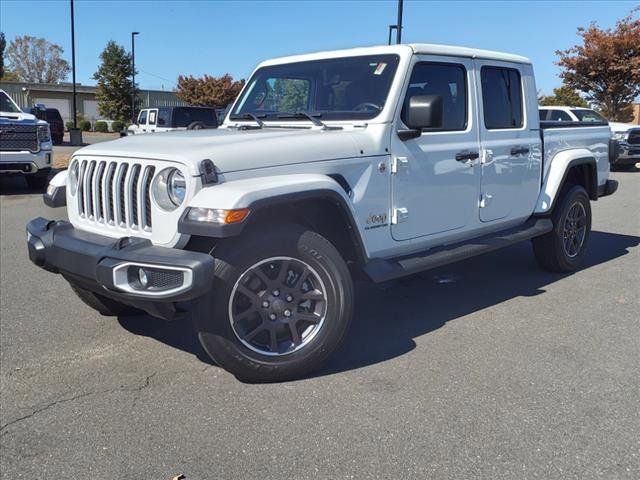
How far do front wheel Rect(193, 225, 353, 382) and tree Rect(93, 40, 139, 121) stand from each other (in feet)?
153

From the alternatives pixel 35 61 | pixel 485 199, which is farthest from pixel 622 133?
pixel 35 61

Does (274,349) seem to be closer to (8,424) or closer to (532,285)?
(8,424)

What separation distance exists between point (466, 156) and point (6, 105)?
37.1 feet

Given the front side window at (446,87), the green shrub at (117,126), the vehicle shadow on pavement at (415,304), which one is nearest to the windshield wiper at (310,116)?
the front side window at (446,87)

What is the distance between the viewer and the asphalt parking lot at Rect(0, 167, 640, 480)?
2.81m

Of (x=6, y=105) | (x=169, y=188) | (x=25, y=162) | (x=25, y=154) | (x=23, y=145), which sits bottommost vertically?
(x=25, y=162)

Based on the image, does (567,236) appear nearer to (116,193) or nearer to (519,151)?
(519,151)

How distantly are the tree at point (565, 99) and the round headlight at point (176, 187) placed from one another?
32208 mm

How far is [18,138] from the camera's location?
1176 centimetres

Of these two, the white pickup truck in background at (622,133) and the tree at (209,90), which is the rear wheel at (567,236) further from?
the tree at (209,90)

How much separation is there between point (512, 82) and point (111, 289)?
394 centimetres

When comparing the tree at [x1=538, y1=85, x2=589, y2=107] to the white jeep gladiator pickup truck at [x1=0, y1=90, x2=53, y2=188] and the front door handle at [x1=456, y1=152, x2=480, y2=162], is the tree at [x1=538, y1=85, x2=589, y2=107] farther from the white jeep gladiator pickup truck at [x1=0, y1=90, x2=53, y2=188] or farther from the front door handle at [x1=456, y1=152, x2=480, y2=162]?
the front door handle at [x1=456, y1=152, x2=480, y2=162]

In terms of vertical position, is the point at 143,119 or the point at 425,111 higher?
the point at 425,111

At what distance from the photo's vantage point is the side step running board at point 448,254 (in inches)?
156
